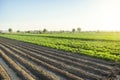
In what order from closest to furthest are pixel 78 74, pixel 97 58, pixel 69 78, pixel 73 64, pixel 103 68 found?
pixel 69 78 → pixel 78 74 → pixel 103 68 → pixel 73 64 → pixel 97 58

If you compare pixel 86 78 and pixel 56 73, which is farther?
pixel 56 73

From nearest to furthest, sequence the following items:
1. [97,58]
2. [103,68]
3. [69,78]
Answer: [69,78]
[103,68]
[97,58]

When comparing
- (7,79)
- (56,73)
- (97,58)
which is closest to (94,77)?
(56,73)

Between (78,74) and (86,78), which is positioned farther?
(78,74)

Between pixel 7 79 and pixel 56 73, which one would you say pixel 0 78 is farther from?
pixel 56 73

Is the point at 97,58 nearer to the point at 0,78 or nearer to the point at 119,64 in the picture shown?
the point at 119,64

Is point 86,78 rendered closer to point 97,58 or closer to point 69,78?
point 69,78

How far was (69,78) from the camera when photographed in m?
11.0

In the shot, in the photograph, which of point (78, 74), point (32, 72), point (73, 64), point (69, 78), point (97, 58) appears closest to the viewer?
point (69, 78)

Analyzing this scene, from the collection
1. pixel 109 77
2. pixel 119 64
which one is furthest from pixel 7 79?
pixel 119 64

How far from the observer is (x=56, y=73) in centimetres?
1217

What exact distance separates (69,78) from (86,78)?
33.9 inches

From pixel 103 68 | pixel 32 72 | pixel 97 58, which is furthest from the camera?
pixel 97 58

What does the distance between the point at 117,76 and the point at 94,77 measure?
1.60 meters
